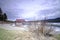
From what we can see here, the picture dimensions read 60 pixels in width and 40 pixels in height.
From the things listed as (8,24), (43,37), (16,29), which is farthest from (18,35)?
(43,37)

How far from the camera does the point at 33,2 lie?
2178 millimetres

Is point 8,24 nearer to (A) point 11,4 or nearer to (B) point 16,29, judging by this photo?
(B) point 16,29

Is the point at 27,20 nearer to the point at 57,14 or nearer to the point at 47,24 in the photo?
the point at 47,24

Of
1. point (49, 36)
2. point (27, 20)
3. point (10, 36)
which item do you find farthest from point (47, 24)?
point (10, 36)

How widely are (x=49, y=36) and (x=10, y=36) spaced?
2.18 feet

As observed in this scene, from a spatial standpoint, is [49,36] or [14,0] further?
[14,0]

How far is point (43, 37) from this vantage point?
2.08m

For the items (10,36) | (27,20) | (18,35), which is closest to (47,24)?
(27,20)

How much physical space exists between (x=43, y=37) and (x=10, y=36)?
1.85 feet

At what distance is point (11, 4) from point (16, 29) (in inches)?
18.1

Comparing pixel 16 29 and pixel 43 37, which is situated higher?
pixel 16 29

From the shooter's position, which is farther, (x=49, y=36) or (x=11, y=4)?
(x=11, y=4)

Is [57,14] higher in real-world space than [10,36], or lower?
higher

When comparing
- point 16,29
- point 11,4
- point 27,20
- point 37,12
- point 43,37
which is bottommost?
point 43,37
